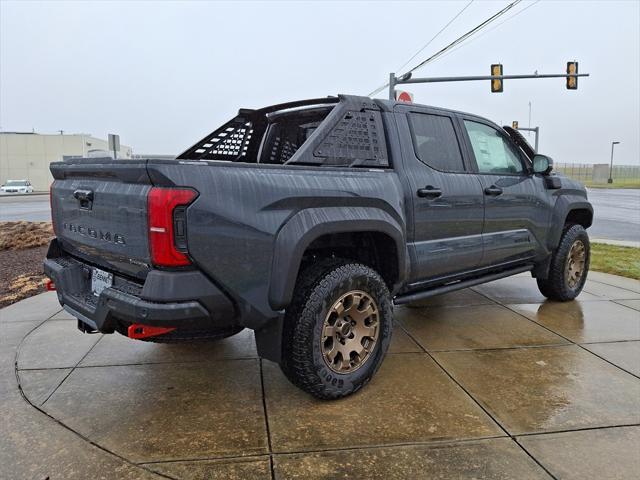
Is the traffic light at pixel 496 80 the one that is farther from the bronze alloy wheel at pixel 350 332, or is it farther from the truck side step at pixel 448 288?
the bronze alloy wheel at pixel 350 332

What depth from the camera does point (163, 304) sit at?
2342 mm

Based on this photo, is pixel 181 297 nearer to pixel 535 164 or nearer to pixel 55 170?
pixel 55 170

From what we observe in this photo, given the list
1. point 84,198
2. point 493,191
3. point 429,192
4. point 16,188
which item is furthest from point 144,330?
point 16,188

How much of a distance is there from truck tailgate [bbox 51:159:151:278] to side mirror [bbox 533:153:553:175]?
3675mm

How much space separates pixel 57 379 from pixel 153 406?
87 centimetres

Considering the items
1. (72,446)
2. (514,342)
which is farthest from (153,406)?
(514,342)

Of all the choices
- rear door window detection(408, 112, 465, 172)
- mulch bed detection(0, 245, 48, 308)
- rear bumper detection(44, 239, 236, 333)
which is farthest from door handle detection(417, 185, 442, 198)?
mulch bed detection(0, 245, 48, 308)

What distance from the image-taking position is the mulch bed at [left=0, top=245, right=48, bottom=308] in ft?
19.0

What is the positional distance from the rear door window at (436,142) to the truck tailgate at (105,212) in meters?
2.05

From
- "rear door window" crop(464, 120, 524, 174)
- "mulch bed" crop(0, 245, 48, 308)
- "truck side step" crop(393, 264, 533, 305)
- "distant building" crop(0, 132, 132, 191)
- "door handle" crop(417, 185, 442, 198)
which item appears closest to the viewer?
"door handle" crop(417, 185, 442, 198)

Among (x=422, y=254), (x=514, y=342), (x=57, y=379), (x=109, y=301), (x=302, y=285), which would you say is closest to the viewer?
(x=109, y=301)

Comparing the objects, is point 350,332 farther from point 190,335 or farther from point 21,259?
point 21,259

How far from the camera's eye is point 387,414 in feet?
9.43

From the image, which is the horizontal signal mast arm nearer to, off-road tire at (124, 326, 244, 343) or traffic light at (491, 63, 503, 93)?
traffic light at (491, 63, 503, 93)
